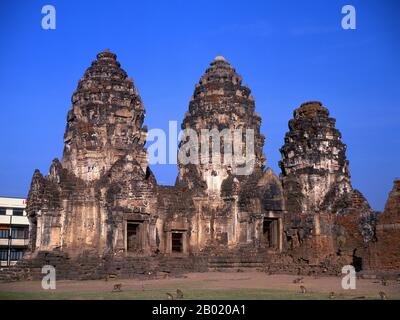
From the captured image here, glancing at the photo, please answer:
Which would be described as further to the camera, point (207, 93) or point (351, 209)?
point (207, 93)

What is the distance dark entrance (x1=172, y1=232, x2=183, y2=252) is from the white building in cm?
2703

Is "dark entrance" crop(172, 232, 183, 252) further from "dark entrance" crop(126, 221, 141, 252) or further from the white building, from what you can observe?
the white building

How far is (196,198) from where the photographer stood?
99.9 ft

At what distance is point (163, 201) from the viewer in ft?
96.8

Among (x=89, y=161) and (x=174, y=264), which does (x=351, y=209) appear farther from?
(x=89, y=161)

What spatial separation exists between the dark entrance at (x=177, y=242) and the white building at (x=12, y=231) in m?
27.0

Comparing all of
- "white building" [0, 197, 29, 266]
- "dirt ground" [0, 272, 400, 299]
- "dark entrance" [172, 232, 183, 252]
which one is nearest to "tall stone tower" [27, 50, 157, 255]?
"dark entrance" [172, 232, 183, 252]

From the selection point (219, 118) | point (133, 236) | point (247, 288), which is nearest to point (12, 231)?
point (133, 236)

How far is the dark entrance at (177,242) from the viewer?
3014cm

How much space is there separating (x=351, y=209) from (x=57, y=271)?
583 inches

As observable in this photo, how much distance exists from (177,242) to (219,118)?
7054 millimetres
